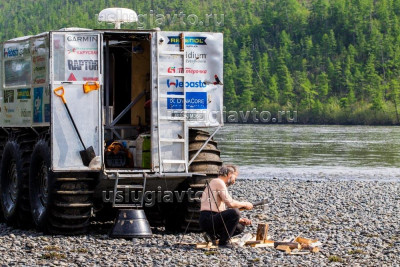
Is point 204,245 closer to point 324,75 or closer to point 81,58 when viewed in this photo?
point 81,58

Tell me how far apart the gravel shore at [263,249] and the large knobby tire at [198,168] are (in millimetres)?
312

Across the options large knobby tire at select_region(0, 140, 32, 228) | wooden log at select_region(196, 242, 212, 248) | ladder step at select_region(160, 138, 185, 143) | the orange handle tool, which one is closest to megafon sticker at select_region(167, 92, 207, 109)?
ladder step at select_region(160, 138, 185, 143)

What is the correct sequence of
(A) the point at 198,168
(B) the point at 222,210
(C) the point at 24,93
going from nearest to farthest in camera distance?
(B) the point at 222,210, (A) the point at 198,168, (C) the point at 24,93

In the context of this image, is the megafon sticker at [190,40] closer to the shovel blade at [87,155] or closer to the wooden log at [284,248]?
the shovel blade at [87,155]

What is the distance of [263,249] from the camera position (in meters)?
14.0

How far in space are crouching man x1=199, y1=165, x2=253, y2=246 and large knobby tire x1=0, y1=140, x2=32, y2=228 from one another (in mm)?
4146

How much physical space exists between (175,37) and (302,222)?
15.5 ft

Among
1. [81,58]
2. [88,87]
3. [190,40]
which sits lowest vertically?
[88,87]

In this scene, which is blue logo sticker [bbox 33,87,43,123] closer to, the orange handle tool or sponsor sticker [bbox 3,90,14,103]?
the orange handle tool

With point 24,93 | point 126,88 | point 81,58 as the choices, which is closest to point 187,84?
point 81,58

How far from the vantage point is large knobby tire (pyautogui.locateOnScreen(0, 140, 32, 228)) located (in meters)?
16.8

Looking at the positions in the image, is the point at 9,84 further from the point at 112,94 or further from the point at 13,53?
the point at 112,94

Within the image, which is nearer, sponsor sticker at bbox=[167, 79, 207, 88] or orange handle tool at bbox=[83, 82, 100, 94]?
orange handle tool at bbox=[83, 82, 100, 94]

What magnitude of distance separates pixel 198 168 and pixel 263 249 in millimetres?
2371
